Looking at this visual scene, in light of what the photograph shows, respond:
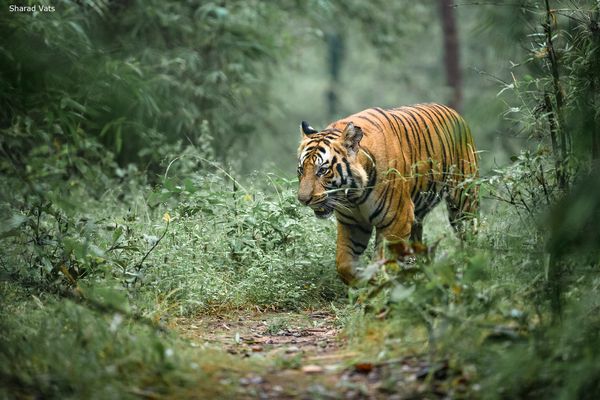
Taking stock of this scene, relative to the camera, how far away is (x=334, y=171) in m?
6.26

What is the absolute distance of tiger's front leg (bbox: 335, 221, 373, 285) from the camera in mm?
6418

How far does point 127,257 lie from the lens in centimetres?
592

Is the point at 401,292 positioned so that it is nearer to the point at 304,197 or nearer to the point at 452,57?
the point at 304,197

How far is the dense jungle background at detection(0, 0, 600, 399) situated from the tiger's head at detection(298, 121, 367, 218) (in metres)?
0.58

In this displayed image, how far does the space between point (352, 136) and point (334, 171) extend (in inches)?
11.7

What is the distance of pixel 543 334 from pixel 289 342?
1.88 meters

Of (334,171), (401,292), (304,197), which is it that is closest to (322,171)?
(334,171)

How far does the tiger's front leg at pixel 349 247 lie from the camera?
642 centimetres

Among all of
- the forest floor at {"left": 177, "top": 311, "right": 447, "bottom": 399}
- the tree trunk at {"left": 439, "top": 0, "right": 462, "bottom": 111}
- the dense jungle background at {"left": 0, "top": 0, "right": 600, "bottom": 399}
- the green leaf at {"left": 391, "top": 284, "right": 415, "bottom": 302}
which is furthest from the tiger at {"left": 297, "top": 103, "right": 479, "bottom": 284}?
the tree trunk at {"left": 439, "top": 0, "right": 462, "bottom": 111}

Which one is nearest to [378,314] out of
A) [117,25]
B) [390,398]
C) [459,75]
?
[390,398]

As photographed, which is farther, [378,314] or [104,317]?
[378,314]

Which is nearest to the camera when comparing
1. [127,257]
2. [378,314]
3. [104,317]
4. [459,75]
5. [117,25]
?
[104,317]

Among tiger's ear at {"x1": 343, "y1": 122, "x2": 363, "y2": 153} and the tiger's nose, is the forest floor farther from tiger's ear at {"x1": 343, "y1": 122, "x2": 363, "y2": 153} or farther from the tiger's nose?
tiger's ear at {"x1": 343, "y1": 122, "x2": 363, "y2": 153}

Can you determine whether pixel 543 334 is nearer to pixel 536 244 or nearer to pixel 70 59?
pixel 536 244
